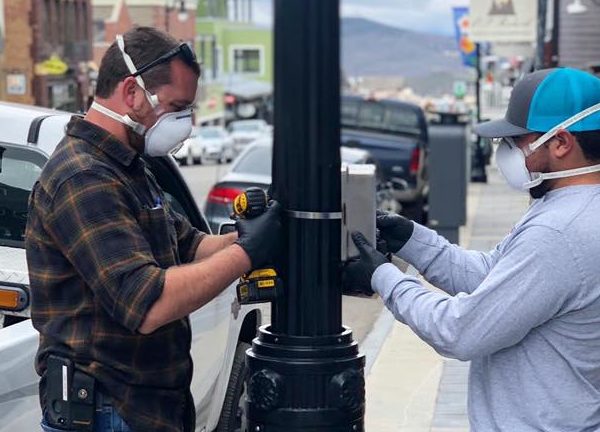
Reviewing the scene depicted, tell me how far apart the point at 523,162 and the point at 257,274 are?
796 millimetres

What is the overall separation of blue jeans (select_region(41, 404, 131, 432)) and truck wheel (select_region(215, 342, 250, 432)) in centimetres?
280

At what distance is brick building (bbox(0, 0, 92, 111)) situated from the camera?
→ 49.8 meters

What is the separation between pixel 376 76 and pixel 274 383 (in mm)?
177661

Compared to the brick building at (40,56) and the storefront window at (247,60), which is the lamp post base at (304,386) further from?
the storefront window at (247,60)

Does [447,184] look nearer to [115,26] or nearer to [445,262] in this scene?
[445,262]

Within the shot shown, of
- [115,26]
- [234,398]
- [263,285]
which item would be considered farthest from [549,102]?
[115,26]

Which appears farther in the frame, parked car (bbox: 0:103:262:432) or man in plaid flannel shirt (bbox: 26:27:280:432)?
parked car (bbox: 0:103:262:432)

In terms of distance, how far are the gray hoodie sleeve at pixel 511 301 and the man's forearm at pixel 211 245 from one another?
108cm

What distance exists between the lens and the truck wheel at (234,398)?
666 centimetres

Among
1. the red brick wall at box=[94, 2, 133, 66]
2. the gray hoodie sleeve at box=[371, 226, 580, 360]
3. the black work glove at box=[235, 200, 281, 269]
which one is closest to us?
the gray hoodie sleeve at box=[371, 226, 580, 360]

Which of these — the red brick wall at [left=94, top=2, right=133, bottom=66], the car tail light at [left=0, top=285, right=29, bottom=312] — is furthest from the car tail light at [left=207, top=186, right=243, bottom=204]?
the red brick wall at [left=94, top=2, right=133, bottom=66]

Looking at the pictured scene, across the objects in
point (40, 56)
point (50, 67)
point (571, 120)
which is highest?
point (571, 120)

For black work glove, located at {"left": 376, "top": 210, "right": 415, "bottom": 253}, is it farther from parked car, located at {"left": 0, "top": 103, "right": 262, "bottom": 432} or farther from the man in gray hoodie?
parked car, located at {"left": 0, "top": 103, "right": 262, "bottom": 432}

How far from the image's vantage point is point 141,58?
12.5 ft
